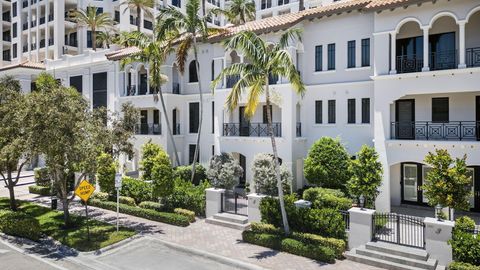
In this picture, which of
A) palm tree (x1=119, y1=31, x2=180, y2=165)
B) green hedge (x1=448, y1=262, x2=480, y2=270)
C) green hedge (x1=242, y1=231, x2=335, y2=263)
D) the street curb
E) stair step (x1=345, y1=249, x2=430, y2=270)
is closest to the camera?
green hedge (x1=448, y1=262, x2=480, y2=270)

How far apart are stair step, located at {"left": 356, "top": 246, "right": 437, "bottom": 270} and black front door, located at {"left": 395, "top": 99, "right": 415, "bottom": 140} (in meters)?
8.67

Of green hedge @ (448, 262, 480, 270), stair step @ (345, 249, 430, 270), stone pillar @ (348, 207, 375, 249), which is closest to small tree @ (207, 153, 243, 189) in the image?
stone pillar @ (348, 207, 375, 249)

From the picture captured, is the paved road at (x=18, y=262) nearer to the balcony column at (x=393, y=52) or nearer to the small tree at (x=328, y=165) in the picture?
the small tree at (x=328, y=165)

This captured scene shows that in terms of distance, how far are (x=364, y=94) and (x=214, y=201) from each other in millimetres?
11261

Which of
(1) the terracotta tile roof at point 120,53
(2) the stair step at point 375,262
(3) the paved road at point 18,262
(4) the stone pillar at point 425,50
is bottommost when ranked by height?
(3) the paved road at point 18,262

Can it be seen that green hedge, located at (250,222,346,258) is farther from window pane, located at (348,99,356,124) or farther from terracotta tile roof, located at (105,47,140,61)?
terracotta tile roof, located at (105,47,140,61)

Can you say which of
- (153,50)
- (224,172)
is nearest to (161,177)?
(224,172)

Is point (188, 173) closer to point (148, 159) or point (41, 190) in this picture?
point (148, 159)

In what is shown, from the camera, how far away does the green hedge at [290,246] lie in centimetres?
1379

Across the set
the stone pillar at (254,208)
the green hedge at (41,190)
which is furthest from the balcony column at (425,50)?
the green hedge at (41,190)

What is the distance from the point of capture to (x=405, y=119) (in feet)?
68.6

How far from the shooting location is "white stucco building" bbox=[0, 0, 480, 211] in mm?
18594

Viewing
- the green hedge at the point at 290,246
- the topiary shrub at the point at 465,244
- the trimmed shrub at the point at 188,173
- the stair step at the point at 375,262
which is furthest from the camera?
the trimmed shrub at the point at 188,173

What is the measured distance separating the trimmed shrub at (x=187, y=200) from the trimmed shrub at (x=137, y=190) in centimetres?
163
